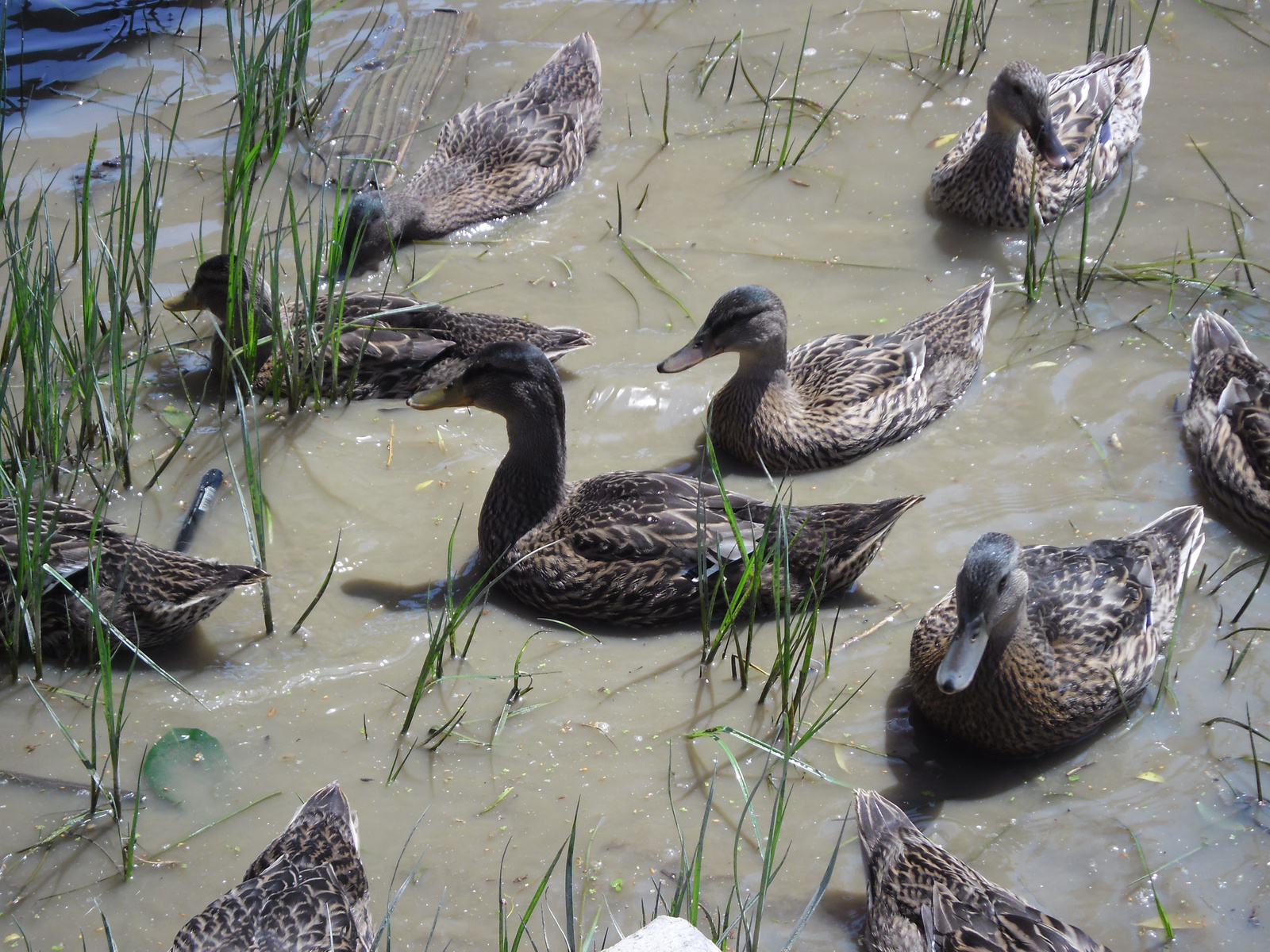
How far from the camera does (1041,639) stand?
11.8ft

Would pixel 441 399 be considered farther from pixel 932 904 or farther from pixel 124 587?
pixel 932 904

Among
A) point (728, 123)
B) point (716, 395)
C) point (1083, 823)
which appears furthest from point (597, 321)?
point (1083, 823)

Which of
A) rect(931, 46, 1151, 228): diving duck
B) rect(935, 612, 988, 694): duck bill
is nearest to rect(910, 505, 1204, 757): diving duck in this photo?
rect(935, 612, 988, 694): duck bill

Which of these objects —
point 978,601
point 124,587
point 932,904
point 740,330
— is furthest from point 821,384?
point 124,587

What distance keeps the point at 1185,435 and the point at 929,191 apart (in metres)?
2.01

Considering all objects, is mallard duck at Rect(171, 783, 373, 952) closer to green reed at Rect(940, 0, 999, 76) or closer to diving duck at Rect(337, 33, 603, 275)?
diving duck at Rect(337, 33, 603, 275)

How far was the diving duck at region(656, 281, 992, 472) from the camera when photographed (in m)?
4.64

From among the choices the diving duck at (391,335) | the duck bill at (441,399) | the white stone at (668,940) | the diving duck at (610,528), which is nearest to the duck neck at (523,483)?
the diving duck at (610,528)

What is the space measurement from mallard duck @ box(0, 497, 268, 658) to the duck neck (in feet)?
2.86

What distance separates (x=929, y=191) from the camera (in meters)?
5.96

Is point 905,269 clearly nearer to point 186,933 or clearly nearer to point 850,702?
point 850,702

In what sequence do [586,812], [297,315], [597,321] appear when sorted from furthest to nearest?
[597,321] → [297,315] → [586,812]

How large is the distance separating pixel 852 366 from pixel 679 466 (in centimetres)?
89

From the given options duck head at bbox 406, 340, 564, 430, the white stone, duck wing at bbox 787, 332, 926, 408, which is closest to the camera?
the white stone
